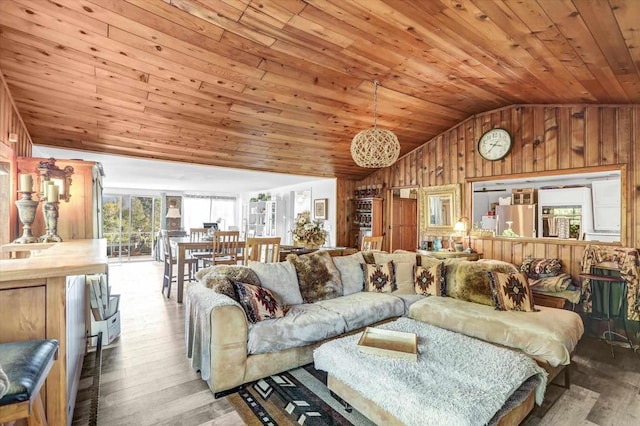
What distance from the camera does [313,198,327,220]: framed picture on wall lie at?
7098mm

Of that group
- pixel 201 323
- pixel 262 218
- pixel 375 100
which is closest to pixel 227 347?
pixel 201 323

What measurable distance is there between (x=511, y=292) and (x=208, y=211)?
9434mm

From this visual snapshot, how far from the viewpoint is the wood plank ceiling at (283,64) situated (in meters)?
2.19

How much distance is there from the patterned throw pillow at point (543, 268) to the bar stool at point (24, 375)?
4.80 metres

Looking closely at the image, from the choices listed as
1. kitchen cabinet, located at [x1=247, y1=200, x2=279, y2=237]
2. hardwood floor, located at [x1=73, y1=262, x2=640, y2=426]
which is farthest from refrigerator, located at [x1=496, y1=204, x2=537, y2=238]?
kitchen cabinet, located at [x1=247, y1=200, x2=279, y2=237]

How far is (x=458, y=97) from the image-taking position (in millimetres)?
4141

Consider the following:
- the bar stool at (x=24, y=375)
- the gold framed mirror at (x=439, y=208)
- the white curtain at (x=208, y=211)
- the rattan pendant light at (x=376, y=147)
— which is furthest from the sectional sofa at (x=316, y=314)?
the white curtain at (x=208, y=211)

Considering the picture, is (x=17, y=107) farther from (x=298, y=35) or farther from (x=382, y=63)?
(x=382, y=63)

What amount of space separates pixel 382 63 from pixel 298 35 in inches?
37.9

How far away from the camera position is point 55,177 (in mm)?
3025

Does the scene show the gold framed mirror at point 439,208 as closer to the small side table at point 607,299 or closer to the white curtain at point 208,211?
the small side table at point 607,299

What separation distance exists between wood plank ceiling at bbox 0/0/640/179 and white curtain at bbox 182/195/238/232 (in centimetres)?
570

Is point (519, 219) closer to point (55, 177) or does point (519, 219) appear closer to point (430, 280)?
point (430, 280)

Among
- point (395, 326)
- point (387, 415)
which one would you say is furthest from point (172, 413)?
point (395, 326)
